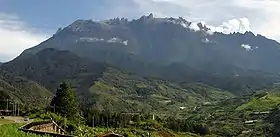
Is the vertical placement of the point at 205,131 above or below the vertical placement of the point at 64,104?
below

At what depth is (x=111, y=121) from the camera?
357 feet

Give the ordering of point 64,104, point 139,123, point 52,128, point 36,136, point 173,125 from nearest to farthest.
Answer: point 36,136
point 52,128
point 64,104
point 139,123
point 173,125

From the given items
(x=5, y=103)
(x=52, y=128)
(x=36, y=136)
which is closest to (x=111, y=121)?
(x=5, y=103)

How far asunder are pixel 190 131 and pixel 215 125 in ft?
213

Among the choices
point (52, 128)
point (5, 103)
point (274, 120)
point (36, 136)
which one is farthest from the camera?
point (274, 120)

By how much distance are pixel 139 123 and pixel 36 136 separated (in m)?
94.9

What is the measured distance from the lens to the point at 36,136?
80.7 feet

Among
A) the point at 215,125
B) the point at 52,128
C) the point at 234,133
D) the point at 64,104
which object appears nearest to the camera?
the point at 52,128

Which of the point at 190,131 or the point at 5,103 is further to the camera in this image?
the point at 190,131

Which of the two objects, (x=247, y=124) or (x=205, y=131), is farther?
(x=247, y=124)

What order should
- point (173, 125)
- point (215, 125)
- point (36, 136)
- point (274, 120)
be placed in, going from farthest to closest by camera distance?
point (215, 125)
point (274, 120)
point (173, 125)
point (36, 136)

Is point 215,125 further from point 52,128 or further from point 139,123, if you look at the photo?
point 52,128

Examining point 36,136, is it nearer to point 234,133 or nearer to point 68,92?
point 68,92

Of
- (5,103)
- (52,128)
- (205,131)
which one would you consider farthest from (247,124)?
(52,128)
